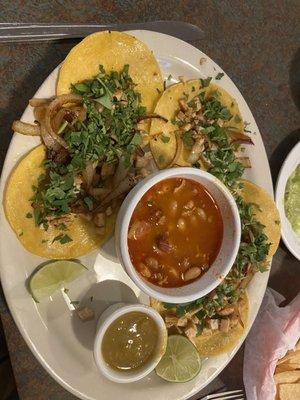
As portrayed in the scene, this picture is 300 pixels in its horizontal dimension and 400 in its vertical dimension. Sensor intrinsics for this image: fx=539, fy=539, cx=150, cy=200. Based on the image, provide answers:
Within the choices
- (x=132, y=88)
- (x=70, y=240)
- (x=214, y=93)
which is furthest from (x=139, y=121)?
(x=70, y=240)

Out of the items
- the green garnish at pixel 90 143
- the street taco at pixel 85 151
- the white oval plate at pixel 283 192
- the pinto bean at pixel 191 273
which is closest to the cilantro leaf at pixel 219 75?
the street taco at pixel 85 151

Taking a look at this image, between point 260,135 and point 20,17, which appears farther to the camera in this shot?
point 260,135

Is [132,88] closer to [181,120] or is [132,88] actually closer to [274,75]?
[181,120]

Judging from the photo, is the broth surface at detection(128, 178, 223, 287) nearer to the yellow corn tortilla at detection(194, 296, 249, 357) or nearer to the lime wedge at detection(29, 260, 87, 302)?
the lime wedge at detection(29, 260, 87, 302)

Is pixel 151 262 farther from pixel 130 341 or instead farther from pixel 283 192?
pixel 283 192

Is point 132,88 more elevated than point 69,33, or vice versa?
point 69,33

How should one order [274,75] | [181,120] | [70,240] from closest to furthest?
[70,240]
[181,120]
[274,75]
